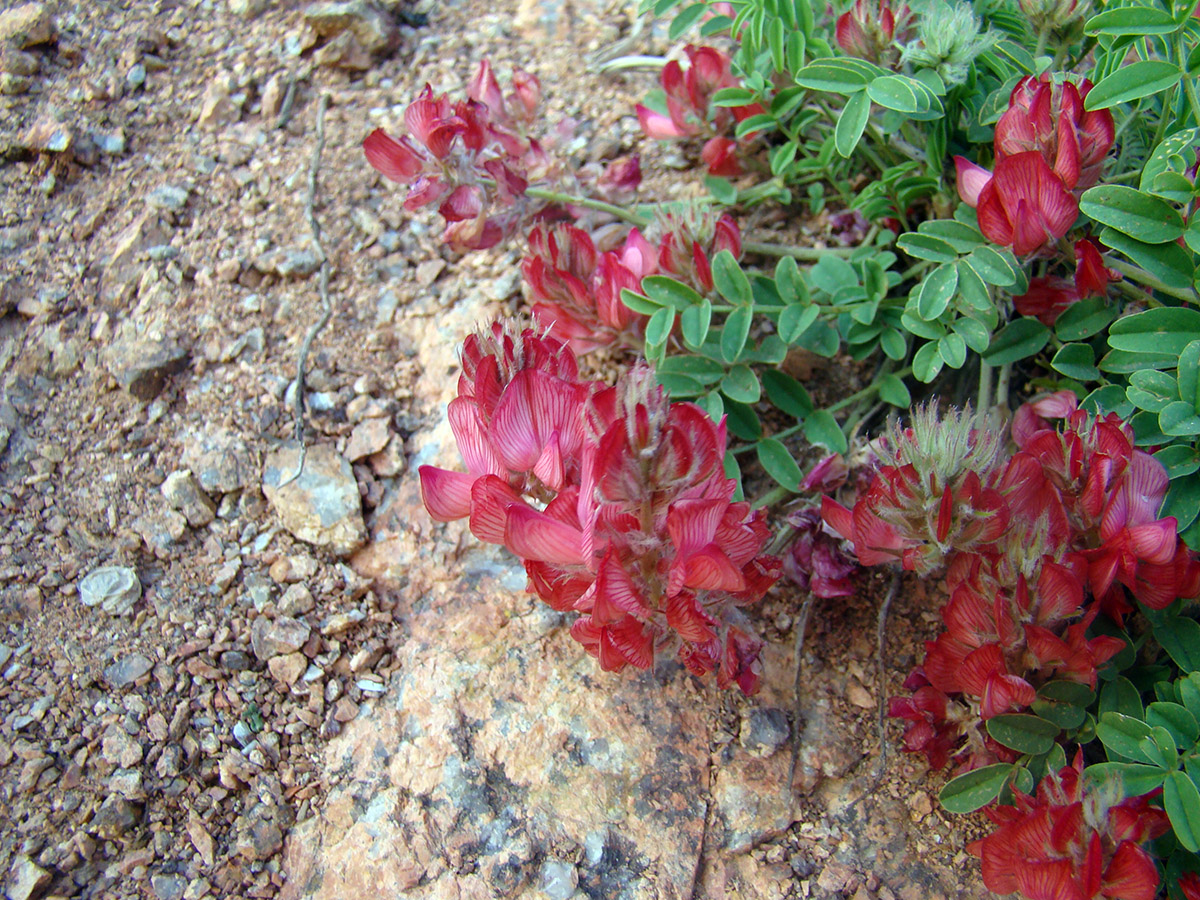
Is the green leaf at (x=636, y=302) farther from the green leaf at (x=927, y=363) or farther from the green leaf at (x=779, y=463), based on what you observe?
the green leaf at (x=927, y=363)

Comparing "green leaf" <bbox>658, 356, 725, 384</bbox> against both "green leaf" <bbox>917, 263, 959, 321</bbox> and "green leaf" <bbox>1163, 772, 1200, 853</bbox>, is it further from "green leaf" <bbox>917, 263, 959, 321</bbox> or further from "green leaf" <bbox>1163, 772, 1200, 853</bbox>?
"green leaf" <bbox>1163, 772, 1200, 853</bbox>

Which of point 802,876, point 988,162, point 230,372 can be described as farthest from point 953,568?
point 230,372

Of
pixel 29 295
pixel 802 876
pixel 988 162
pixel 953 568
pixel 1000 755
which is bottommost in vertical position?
pixel 802 876

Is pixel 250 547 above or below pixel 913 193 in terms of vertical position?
below

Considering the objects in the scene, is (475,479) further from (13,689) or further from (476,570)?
(13,689)

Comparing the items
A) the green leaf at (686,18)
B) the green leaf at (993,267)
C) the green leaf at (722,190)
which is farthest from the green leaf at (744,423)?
the green leaf at (686,18)

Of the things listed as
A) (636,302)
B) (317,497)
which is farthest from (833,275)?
(317,497)

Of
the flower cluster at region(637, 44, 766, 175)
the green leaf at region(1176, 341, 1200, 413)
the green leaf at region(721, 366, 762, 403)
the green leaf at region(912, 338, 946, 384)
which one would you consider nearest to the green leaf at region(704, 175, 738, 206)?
the flower cluster at region(637, 44, 766, 175)
